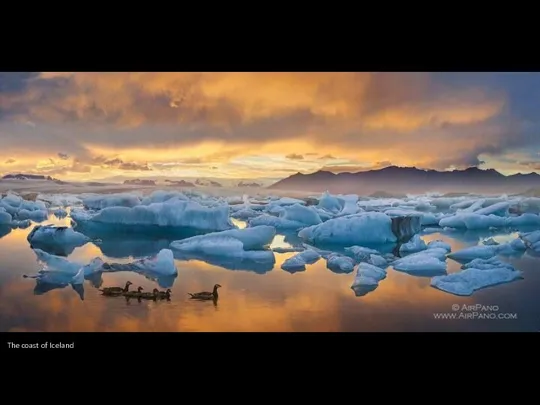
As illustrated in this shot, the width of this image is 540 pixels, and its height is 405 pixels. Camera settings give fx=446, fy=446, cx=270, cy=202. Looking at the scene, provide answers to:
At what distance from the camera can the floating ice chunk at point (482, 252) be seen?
6.86ft

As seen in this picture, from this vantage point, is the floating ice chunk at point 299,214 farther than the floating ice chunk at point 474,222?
Yes

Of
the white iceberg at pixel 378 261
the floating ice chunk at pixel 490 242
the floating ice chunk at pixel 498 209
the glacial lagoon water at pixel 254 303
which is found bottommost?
the glacial lagoon water at pixel 254 303

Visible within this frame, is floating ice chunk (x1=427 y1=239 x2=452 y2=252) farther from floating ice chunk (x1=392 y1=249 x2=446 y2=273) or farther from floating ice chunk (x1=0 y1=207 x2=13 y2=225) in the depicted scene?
floating ice chunk (x1=0 y1=207 x2=13 y2=225)

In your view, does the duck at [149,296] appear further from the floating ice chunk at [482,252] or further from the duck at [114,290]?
the floating ice chunk at [482,252]

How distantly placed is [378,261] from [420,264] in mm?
203

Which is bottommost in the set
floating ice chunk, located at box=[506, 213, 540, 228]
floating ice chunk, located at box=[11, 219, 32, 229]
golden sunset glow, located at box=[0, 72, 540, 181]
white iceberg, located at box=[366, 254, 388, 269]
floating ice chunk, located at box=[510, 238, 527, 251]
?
white iceberg, located at box=[366, 254, 388, 269]

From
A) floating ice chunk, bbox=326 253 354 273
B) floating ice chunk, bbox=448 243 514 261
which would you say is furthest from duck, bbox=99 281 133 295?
floating ice chunk, bbox=448 243 514 261

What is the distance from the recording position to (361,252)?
2.14 m

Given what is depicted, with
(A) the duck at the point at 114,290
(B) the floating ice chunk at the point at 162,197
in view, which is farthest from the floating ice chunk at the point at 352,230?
(A) the duck at the point at 114,290

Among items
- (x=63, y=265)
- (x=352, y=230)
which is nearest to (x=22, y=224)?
(x=63, y=265)

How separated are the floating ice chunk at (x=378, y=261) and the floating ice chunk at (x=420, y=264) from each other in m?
0.05

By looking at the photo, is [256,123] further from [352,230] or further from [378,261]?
[378,261]

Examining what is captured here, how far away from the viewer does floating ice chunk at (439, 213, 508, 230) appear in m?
2.06

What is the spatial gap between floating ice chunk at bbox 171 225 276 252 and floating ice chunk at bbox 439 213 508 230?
0.84 m
